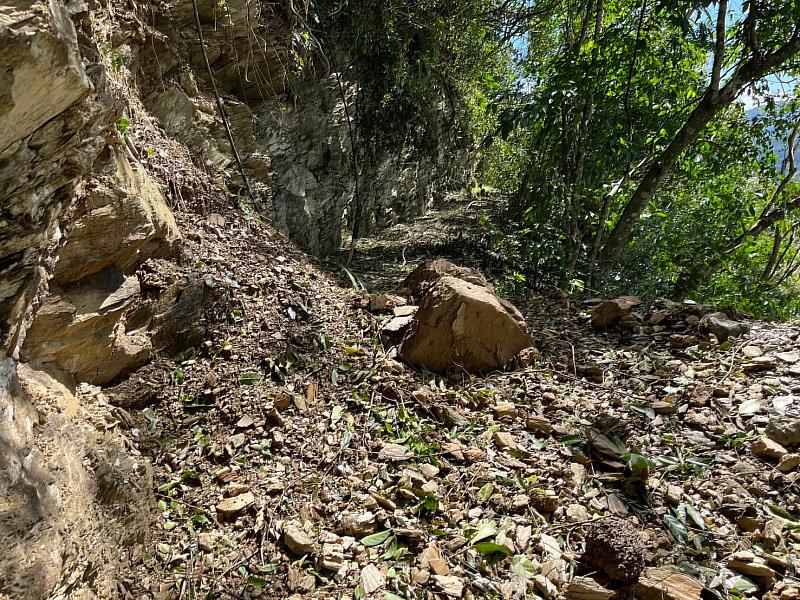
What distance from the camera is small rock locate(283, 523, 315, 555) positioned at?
1.82 metres

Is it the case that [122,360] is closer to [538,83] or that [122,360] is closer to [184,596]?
[184,596]

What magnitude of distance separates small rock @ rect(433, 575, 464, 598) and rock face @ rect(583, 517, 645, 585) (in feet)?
1.62

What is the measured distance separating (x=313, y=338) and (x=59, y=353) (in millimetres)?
1311

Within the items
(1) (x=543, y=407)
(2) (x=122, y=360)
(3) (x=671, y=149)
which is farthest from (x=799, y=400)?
(2) (x=122, y=360)

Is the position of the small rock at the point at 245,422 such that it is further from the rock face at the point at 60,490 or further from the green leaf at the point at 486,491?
the green leaf at the point at 486,491

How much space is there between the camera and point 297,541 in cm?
183

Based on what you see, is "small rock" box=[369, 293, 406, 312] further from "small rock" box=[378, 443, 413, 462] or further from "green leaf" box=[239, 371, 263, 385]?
"small rock" box=[378, 443, 413, 462]

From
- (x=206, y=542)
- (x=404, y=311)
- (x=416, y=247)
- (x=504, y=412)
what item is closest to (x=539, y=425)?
(x=504, y=412)

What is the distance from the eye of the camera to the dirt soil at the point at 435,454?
71.0 inches

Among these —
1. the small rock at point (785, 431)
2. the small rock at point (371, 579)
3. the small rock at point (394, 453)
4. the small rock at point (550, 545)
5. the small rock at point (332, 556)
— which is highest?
the small rock at point (785, 431)

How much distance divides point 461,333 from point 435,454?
0.80 m

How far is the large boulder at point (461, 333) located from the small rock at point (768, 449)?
49.6 inches

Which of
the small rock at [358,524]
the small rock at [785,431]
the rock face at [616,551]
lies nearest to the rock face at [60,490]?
the small rock at [358,524]

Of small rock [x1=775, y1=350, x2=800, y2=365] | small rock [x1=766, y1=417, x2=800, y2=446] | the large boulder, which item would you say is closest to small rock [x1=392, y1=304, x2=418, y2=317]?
the large boulder
